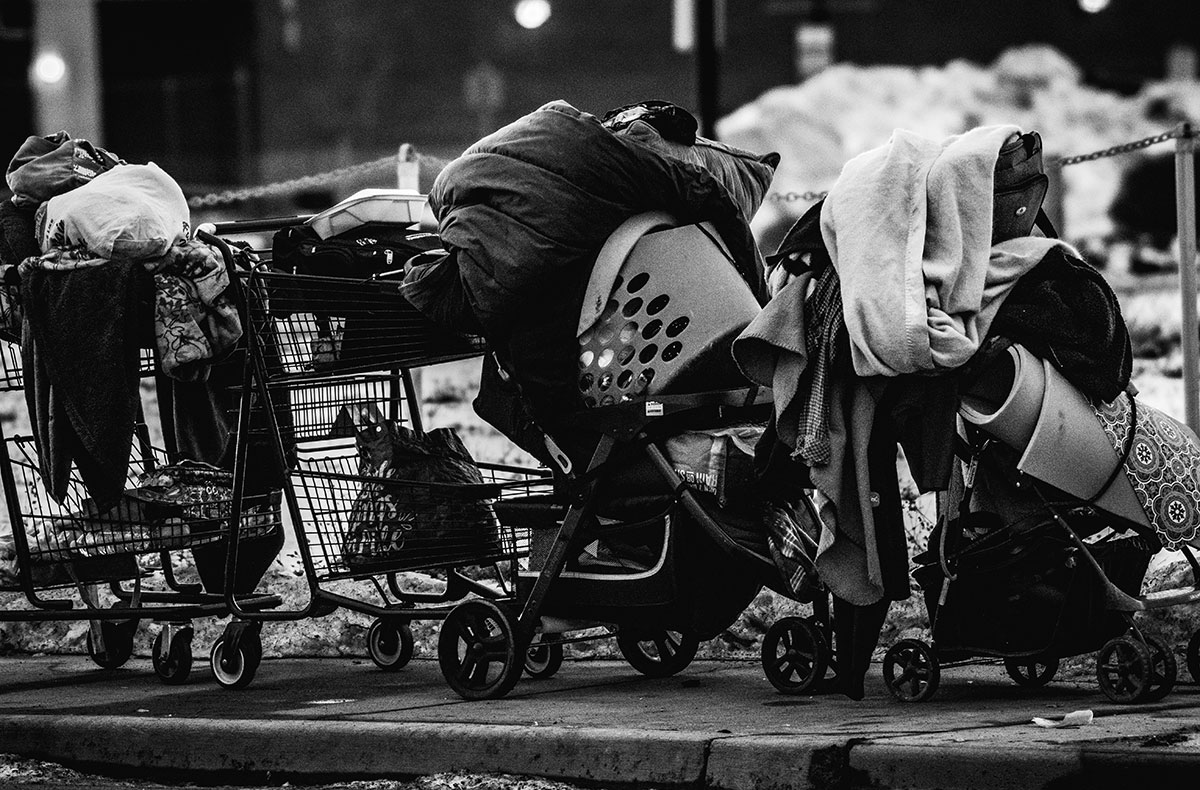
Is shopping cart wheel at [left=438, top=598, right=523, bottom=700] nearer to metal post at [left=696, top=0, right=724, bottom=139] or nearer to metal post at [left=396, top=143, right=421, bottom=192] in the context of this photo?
metal post at [left=396, top=143, right=421, bottom=192]

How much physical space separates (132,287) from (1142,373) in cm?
489

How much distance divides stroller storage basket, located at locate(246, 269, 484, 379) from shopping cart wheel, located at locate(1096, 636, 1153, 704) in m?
2.16

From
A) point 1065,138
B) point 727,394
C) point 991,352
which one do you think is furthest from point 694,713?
point 1065,138

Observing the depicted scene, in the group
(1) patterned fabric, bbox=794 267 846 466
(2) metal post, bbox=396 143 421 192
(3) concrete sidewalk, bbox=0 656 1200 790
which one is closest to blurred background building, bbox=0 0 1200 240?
(2) metal post, bbox=396 143 421 192

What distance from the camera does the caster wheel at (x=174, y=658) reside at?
18.2 feet

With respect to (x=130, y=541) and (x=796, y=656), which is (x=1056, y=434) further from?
(x=130, y=541)

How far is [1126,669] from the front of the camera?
4152mm

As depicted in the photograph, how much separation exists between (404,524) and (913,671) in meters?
1.66

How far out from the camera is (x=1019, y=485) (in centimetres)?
429

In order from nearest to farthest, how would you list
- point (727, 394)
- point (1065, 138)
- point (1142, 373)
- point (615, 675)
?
1. point (727, 394)
2. point (615, 675)
3. point (1142, 373)
4. point (1065, 138)

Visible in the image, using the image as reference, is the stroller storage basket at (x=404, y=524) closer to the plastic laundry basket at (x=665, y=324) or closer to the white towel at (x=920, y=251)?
the plastic laundry basket at (x=665, y=324)

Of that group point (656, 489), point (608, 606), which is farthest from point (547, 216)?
point (608, 606)

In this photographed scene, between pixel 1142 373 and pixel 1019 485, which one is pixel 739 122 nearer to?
pixel 1142 373

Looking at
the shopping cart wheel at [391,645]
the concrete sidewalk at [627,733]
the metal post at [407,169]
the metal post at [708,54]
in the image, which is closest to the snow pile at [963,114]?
the metal post at [708,54]
